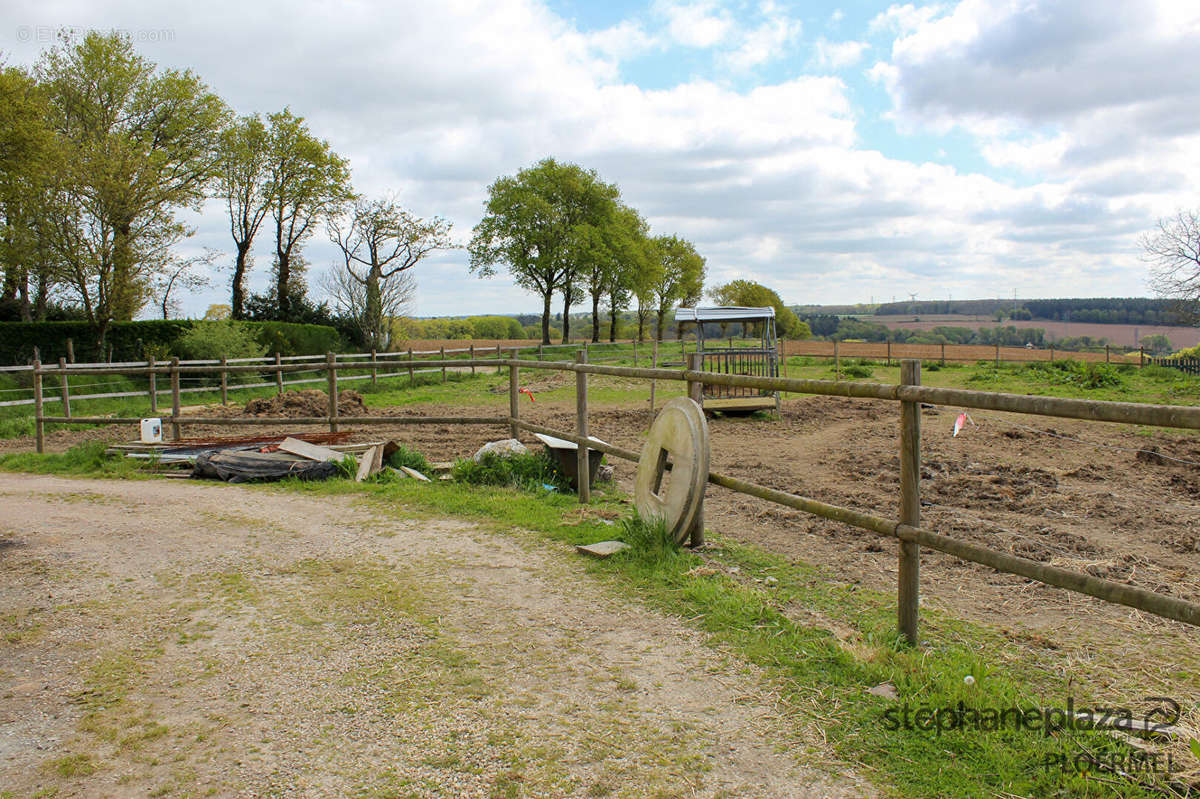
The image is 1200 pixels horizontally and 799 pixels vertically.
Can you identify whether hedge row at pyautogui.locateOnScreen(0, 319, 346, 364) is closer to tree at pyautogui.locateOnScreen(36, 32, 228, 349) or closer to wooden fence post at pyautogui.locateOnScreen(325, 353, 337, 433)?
tree at pyautogui.locateOnScreen(36, 32, 228, 349)

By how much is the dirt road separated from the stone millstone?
68cm

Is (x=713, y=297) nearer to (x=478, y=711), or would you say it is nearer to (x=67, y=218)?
(x=67, y=218)

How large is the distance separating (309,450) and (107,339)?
18075 mm

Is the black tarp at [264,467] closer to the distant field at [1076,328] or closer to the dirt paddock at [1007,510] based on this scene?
the dirt paddock at [1007,510]

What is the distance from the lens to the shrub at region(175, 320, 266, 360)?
21.2 metres

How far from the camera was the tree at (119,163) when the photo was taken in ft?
64.3

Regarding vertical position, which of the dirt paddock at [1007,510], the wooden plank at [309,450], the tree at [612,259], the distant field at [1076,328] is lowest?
the dirt paddock at [1007,510]

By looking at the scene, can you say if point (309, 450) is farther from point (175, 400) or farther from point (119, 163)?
point (119, 163)

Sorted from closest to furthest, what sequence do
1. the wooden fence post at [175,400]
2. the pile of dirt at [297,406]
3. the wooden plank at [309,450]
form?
the wooden plank at [309,450], the wooden fence post at [175,400], the pile of dirt at [297,406]

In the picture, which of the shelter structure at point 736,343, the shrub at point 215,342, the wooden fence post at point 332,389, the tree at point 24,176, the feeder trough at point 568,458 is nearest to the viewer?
the feeder trough at point 568,458

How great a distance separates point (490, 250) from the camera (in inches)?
1785

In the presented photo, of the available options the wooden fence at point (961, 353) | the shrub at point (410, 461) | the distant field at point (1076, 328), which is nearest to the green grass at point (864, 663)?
the shrub at point (410, 461)

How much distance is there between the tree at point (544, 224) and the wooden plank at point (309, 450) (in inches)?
1460

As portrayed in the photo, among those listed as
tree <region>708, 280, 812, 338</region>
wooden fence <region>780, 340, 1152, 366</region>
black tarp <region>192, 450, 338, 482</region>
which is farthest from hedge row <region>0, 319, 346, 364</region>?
tree <region>708, 280, 812, 338</region>
